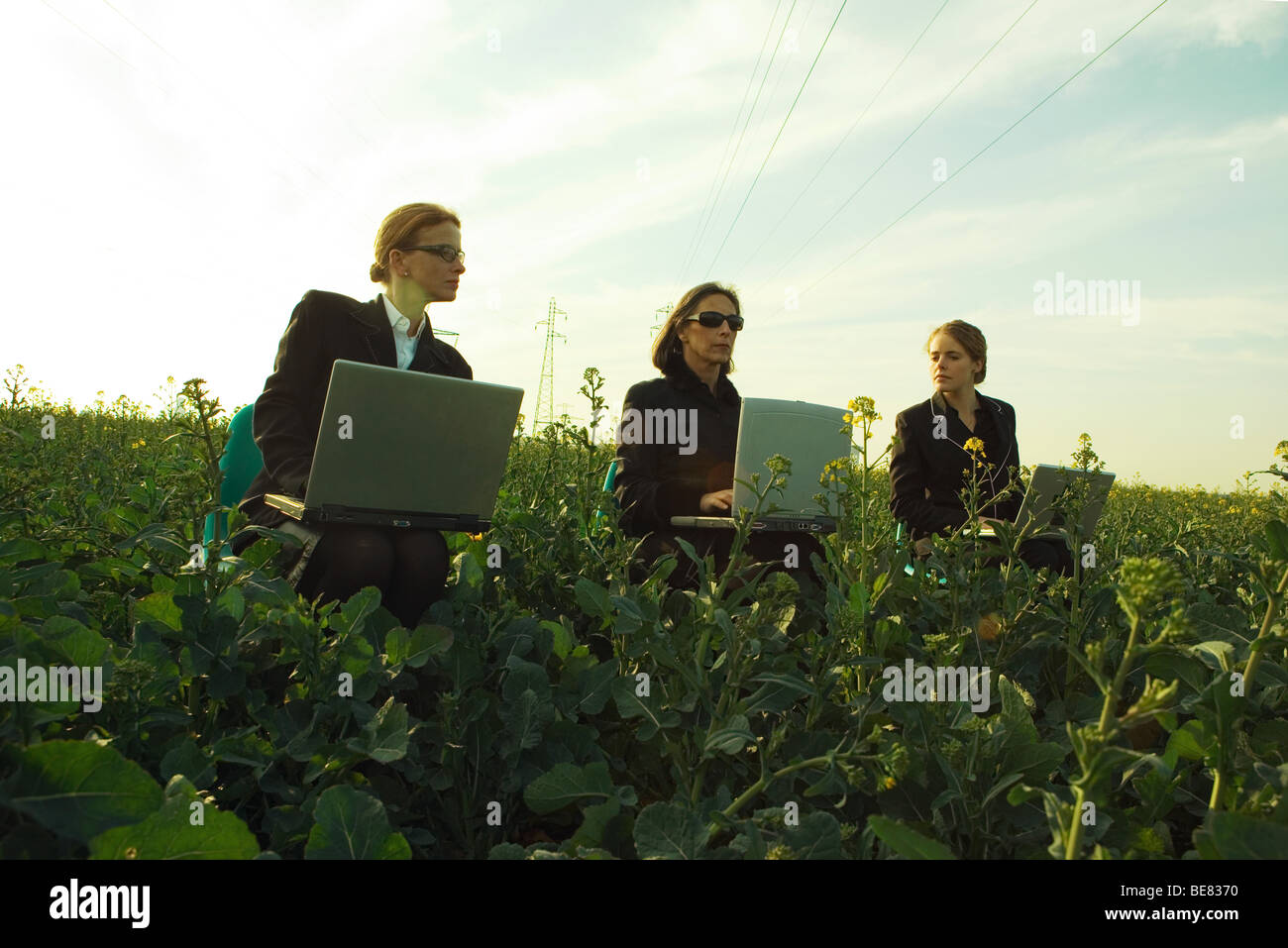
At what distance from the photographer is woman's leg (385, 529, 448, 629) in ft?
9.82

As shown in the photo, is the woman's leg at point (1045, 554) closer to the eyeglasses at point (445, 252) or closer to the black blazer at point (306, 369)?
the black blazer at point (306, 369)

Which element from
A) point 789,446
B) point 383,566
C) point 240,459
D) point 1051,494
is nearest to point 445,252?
point 240,459

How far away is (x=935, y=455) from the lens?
477 centimetres

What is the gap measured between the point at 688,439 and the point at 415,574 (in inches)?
73.5

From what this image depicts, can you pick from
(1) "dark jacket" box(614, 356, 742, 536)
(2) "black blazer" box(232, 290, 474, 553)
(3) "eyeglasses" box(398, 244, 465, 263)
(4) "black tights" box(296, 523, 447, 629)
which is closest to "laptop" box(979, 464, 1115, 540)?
(1) "dark jacket" box(614, 356, 742, 536)

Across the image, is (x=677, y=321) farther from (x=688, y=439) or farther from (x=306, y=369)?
(x=306, y=369)

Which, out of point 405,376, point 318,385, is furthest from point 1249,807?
point 318,385

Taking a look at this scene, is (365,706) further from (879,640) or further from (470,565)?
(879,640)

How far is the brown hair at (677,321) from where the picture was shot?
4.70m

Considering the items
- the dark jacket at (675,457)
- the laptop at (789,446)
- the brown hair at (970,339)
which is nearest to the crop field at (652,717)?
the laptop at (789,446)

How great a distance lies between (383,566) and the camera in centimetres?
292

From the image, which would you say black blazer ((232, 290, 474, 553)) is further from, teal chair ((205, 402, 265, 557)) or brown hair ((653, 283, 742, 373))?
brown hair ((653, 283, 742, 373))

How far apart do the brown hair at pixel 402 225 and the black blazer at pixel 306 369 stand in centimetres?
27
